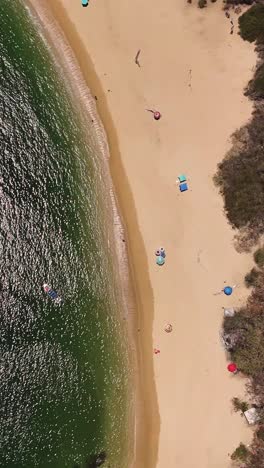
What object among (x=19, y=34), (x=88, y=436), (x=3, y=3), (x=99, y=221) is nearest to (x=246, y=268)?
(x=99, y=221)

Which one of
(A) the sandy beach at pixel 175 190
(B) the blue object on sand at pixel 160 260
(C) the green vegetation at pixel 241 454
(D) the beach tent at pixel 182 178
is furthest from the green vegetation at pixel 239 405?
(D) the beach tent at pixel 182 178

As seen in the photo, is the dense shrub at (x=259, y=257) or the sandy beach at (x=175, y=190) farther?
the sandy beach at (x=175, y=190)

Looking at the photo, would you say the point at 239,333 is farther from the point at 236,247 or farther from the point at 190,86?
the point at 190,86

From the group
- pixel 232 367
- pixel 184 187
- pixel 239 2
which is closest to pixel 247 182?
pixel 184 187

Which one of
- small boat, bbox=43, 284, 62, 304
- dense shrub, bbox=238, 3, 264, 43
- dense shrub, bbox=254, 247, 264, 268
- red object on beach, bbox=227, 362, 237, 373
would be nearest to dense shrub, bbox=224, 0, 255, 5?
dense shrub, bbox=238, 3, 264, 43

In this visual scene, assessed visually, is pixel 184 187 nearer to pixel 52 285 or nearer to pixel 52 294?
pixel 52 285

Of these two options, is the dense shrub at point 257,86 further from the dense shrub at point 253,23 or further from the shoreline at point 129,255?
the shoreline at point 129,255
